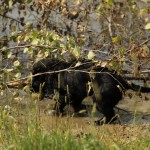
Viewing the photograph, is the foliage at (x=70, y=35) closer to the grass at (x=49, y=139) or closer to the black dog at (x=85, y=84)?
the black dog at (x=85, y=84)

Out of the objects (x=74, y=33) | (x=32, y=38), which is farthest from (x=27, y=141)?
(x=74, y=33)

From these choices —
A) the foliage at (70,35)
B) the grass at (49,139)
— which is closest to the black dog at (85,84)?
the foliage at (70,35)

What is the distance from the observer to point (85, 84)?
7332 millimetres

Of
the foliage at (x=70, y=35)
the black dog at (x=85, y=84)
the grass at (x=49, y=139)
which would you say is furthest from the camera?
the black dog at (x=85, y=84)

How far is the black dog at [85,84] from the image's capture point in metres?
7.07

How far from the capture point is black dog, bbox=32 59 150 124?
278 inches

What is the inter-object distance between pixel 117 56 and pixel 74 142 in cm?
172

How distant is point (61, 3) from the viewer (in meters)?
7.62

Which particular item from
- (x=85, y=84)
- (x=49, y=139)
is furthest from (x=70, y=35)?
(x=49, y=139)

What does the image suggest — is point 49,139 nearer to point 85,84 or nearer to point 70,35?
point 85,84

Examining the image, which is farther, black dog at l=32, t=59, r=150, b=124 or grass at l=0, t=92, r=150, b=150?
black dog at l=32, t=59, r=150, b=124

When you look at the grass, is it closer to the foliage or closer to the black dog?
the foliage

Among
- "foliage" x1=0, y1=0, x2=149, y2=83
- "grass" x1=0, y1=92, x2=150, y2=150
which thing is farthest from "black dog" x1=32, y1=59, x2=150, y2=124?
"grass" x1=0, y1=92, x2=150, y2=150

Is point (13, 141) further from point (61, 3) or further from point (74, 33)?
point (74, 33)
